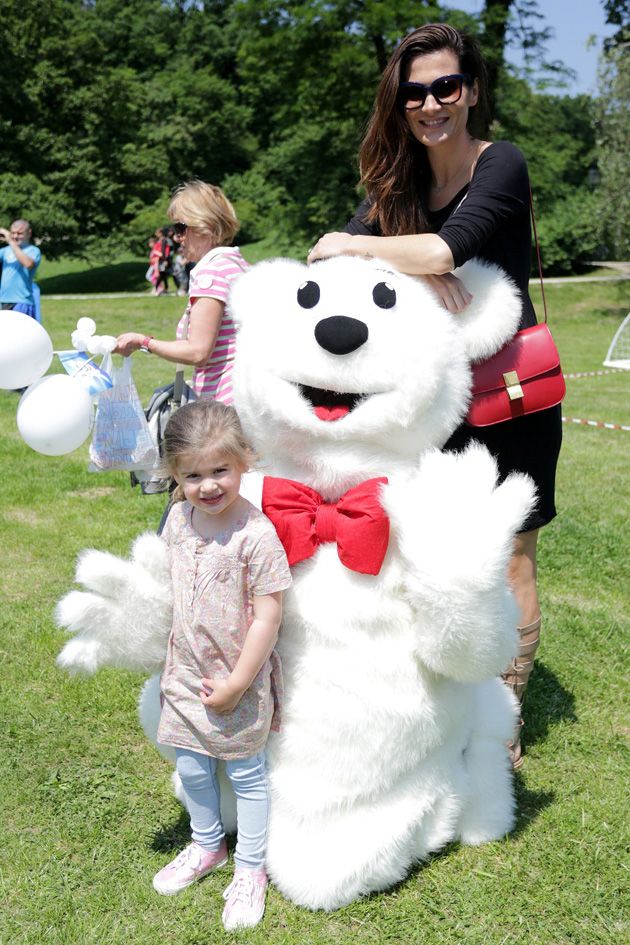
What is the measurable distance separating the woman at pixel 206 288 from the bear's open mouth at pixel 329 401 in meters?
0.98

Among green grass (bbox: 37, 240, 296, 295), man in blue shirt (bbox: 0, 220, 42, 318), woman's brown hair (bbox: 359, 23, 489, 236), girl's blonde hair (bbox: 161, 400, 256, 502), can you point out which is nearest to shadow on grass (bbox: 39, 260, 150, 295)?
green grass (bbox: 37, 240, 296, 295)

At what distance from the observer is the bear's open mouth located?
2338mm

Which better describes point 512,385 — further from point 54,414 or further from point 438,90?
point 54,414

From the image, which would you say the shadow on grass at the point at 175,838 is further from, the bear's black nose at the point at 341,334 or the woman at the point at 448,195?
the bear's black nose at the point at 341,334

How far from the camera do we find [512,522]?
2.25m

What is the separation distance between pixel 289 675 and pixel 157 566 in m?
0.49

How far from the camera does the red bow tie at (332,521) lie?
2283 millimetres

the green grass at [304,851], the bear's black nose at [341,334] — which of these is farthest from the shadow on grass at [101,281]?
the bear's black nose at [341,334]

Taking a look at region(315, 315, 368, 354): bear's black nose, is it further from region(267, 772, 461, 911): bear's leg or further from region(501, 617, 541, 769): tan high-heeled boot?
region(501, 617, 541, 769): tan high-heeled boot

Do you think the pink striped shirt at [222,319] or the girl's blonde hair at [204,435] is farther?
the pink striped shirt at [222,319]

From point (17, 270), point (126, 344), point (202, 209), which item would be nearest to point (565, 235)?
point (17, 270)

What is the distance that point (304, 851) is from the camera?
244cm

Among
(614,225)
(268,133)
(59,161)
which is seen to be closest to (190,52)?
(268,133)

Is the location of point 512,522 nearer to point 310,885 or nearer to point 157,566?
point 157,566
